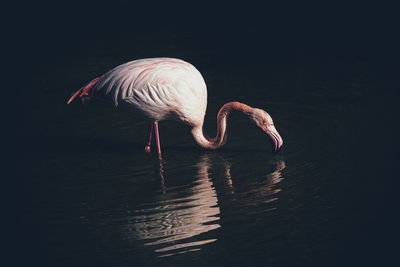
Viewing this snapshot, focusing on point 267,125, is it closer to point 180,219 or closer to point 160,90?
point 160,90

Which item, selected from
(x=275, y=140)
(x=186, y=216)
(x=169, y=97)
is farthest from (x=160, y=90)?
(x=186, y=216)

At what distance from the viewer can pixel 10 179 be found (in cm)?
687

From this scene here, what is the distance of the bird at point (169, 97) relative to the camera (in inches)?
277

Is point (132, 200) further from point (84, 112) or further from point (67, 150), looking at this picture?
point (84, 112)

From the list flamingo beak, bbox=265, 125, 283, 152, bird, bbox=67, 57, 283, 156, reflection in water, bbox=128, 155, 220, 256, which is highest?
bird, bbox=67, 57, 283, 156

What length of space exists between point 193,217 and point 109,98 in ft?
7.04

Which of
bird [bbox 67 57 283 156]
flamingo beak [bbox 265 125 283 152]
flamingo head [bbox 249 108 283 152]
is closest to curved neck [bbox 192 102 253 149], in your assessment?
bird [bbox 67 57 283 156]

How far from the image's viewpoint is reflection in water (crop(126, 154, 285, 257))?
17.5 ft

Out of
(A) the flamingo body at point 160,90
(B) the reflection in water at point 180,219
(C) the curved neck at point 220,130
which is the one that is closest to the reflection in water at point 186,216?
(B) the reflection in water at point 180,219

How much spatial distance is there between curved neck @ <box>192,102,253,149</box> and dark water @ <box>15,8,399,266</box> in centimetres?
11

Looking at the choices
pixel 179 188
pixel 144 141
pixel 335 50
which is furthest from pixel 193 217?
pixel 335 50

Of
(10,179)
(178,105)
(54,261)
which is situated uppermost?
(178,105)

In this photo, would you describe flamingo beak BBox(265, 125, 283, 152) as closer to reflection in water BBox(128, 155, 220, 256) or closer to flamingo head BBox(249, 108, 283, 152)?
flamingo head BBox(249, 108, 283, 152)

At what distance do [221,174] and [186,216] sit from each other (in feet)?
3.16
